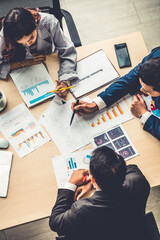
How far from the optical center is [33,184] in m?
1.35

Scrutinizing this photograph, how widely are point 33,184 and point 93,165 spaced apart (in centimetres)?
40

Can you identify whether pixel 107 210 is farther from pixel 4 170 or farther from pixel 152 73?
pixel 152 73

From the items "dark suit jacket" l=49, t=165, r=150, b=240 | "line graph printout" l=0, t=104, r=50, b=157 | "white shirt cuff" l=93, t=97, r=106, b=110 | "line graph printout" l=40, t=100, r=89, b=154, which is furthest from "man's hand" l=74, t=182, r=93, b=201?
"white shirt cuff" l=93, t=97, r=106, b=110

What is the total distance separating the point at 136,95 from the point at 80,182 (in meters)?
0.63

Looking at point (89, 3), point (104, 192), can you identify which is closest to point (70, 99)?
point (104, 192)

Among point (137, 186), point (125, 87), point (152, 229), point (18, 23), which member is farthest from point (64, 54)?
point (152, 229)

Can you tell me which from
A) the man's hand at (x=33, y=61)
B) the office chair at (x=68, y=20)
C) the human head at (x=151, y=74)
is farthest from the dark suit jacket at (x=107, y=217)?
the office chair at (x=68, y=20)

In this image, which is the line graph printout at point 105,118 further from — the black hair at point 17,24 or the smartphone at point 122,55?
the black hair at point 17,24

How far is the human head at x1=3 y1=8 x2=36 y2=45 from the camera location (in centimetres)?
131

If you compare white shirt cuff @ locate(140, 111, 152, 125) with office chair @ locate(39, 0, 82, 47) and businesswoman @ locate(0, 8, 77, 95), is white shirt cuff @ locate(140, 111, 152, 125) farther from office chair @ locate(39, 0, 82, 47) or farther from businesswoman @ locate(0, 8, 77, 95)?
office chair @ locate(39, 0, 82, 47)

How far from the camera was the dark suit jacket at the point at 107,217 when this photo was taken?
1156 mm

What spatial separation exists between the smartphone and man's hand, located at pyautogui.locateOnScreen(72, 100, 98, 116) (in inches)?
12.9

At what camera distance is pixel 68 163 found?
1.38m

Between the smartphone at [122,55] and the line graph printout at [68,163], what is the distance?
607mm
